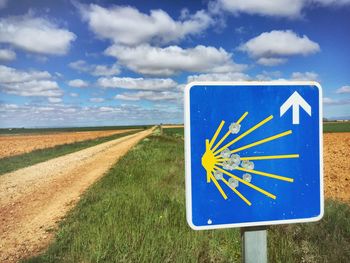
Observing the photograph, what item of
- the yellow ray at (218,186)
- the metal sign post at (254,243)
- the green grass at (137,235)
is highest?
the yellow ray at (218,186)

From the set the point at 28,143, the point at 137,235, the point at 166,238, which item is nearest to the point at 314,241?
the point at 166,238

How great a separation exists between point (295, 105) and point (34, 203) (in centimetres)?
860

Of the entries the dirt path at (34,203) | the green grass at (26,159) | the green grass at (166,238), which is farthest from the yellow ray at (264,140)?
the green grass at (26,159)

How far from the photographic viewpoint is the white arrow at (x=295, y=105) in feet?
4.83

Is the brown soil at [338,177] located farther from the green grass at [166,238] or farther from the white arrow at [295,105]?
the white arrow at [295,105]

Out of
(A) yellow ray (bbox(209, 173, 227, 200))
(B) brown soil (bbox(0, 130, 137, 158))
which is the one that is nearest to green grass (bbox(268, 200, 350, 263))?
(A) yellow ray (bbox(209, 173, 227, 200))

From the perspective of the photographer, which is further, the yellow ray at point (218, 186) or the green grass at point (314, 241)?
the green grass at point (314, 241)

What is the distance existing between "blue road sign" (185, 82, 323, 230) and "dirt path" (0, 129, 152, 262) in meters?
4.71

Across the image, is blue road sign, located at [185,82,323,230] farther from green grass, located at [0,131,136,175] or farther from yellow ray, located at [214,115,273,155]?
green grass, located at [0,131,136,175]

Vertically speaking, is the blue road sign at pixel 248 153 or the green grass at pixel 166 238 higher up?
the blue road sign at pixel 248 153

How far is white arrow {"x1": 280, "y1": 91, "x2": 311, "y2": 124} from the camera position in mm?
1472

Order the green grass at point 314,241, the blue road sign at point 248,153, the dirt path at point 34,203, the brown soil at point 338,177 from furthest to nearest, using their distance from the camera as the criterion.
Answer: the brown soil at point 338,177, the dirt path at point 34,203, the green grass at point 314,241, the blue road sign at point 248,153

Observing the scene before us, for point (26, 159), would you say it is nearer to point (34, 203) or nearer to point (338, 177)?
point (34, 203)

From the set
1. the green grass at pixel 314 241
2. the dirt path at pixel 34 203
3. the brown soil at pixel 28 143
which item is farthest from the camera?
the brown soil at pixel 28 143
